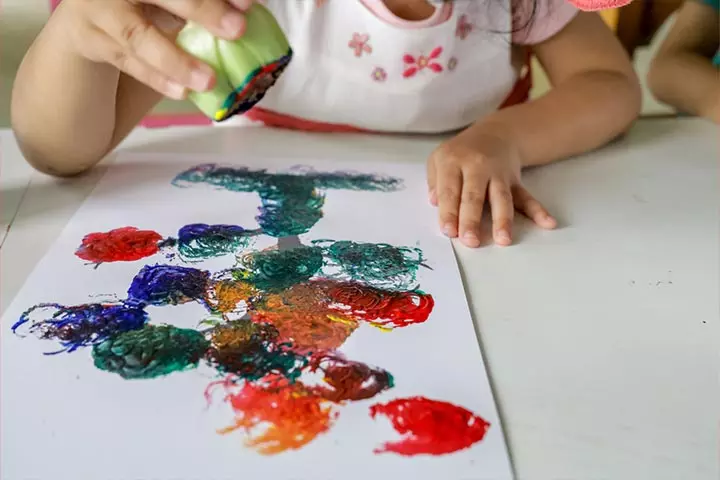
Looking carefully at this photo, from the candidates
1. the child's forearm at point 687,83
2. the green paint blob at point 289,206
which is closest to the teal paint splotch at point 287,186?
the green paint blob at point 289,206

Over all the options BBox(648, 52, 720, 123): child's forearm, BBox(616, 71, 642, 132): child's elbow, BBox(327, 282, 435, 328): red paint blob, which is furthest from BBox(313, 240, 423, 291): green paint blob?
BBox(648, 52, 720, 123): child's forearm

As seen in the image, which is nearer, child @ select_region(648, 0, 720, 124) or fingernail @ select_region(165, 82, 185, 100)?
fingernail @ select_region(165, 82, 185, 100)

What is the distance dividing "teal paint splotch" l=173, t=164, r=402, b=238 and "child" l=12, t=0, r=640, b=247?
63mm

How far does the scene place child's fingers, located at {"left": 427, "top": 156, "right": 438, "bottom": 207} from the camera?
0.54 m

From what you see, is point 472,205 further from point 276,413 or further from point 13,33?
point 13,33

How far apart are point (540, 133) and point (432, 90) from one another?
14 centimetres

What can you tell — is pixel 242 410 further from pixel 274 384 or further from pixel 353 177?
pixel 353 177

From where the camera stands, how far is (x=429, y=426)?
1.07ft

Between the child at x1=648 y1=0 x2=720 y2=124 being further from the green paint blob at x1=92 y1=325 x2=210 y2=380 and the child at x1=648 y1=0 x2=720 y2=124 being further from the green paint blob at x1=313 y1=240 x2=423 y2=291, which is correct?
the green paint blob at x1=92 y1=325 x2=210 y2=380

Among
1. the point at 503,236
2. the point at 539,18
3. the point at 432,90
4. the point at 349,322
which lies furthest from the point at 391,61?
the point at 349,322

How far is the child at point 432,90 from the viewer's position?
53 centimetres

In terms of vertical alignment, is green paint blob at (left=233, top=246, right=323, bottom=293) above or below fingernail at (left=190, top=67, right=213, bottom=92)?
below

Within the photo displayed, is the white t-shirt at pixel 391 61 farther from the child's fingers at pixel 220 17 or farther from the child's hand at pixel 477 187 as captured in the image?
the child's fingers at pixel 220 17

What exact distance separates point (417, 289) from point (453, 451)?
13 cm
